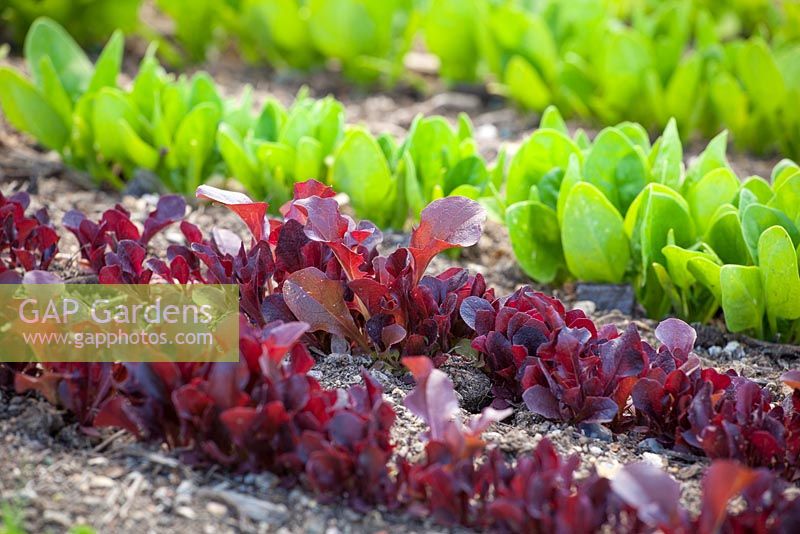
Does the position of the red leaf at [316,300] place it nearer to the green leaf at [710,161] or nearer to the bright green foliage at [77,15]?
the green leaf at [710,161]

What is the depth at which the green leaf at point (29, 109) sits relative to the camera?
11.3ft

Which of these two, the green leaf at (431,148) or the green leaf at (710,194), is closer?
the green leaf at (710,194)

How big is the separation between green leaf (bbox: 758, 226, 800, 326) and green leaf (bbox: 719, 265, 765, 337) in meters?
0.02

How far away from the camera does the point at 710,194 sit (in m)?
2.79

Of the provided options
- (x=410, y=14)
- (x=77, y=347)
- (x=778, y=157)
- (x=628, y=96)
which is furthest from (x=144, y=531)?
(x=410, y=14)

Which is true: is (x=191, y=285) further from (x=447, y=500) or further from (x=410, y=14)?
(x=410, y=14)

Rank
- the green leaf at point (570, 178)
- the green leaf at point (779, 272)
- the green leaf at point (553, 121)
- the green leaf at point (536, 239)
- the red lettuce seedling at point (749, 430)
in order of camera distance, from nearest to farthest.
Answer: the red lettuce seedling at point (749, 430)
the green leaf at point (779, 272)
the green leaf at point (570, 178)
the green leaf at point (536, 239)
the green leaf at point (553, 121)

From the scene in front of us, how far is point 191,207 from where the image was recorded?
11.1 ft

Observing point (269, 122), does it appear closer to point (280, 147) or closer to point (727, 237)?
point (280, 147)

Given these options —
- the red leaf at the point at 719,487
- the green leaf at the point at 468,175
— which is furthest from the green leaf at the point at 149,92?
the red leaf at the point at 719,487

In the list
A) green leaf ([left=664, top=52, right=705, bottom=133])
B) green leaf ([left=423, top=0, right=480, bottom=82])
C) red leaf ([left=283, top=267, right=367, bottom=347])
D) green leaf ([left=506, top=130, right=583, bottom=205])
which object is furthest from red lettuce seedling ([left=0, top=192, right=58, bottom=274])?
green leaf ([left=664, top=52, right=705, bottom=133])

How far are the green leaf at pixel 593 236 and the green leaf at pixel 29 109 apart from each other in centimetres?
190

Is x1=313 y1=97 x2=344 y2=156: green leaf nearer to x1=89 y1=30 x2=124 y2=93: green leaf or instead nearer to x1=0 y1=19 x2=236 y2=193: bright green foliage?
x1=0 y1=19 x2=236 y2=193: bright green foliage

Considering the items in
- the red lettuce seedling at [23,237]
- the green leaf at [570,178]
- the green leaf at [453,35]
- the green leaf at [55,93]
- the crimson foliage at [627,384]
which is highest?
the green leaf at [453,35]
